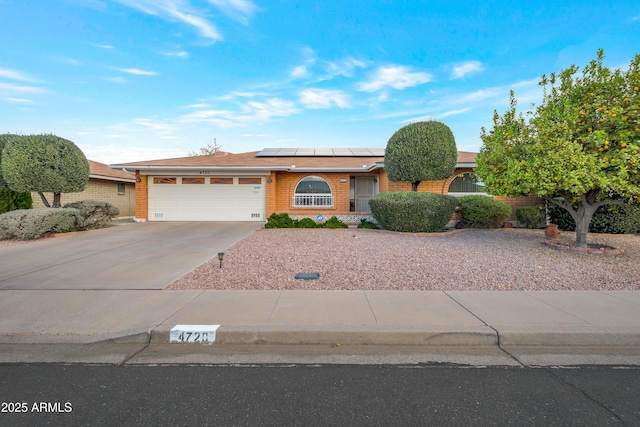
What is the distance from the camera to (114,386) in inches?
107

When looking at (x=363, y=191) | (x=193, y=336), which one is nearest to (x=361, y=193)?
(x=363, y=191)

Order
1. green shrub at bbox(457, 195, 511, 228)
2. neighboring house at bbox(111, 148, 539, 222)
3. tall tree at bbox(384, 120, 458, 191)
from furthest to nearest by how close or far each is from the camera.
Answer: neighboring house at bbox(111, 148, 539, 222) < green shrub at bbox(457, 195, 511, 228) < tall tree at bbox(384, 120, 458, 191)

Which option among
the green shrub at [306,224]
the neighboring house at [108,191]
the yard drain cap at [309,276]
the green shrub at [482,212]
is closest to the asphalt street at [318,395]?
the yard drain cap at [309,276]

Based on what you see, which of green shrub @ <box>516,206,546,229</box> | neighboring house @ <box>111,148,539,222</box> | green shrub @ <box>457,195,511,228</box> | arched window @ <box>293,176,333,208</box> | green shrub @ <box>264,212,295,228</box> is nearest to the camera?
green shrub @ <box>457,195,511,228</box>

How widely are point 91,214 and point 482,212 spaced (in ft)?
53.5

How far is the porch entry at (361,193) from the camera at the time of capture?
17.4m

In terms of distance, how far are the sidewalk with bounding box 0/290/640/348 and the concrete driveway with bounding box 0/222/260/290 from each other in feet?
1.82

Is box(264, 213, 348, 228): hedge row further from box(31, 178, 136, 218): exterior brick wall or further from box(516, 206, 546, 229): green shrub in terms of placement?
box(31, 178, 136, 218): exterior brick wall

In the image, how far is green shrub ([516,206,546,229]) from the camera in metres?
13.0

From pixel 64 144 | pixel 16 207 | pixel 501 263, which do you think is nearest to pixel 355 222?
pixel 501 263

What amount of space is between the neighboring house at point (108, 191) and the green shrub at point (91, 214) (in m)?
5.22

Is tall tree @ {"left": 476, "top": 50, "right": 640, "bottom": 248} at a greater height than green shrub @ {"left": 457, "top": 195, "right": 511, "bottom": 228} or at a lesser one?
greater

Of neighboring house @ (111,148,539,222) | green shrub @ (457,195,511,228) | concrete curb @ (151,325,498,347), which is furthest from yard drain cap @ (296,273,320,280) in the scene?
green shrub @ (457,195,511,228)

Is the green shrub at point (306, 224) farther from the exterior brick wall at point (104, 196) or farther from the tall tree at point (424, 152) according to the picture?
the exterior brick wall at point (104, 196)
